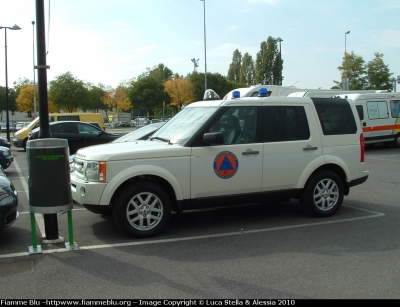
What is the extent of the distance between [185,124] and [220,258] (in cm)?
237

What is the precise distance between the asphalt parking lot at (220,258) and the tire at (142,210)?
199 mm

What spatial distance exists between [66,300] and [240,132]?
11.7 ft

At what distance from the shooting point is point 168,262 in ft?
17.3

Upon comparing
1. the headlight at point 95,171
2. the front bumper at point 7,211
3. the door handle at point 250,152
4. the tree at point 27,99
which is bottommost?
the front bumper at point 7,211

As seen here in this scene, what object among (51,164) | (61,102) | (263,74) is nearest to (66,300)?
(51,164)

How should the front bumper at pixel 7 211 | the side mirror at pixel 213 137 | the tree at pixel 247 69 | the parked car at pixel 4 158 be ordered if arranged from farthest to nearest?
the tree at pixel 247 69
the parked car at pixel 4 158
the side mirror at pixel 213 137
the front bumper at pixel 7 211

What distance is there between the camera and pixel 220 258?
17.7 feet

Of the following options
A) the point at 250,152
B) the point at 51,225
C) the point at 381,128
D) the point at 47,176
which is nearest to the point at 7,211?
the point at 51,225

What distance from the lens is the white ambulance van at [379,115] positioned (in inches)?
800

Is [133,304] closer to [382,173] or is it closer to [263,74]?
[382,173]

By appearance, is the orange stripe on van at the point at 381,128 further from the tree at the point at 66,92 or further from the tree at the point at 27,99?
the tree at the point at 27,99

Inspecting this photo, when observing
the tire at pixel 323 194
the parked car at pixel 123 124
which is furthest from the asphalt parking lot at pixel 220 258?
the parked car at pixel 123 124

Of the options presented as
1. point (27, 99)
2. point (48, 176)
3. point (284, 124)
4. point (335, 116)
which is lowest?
point (48, 176)

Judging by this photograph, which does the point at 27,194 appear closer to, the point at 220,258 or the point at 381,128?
the point at 220,258
